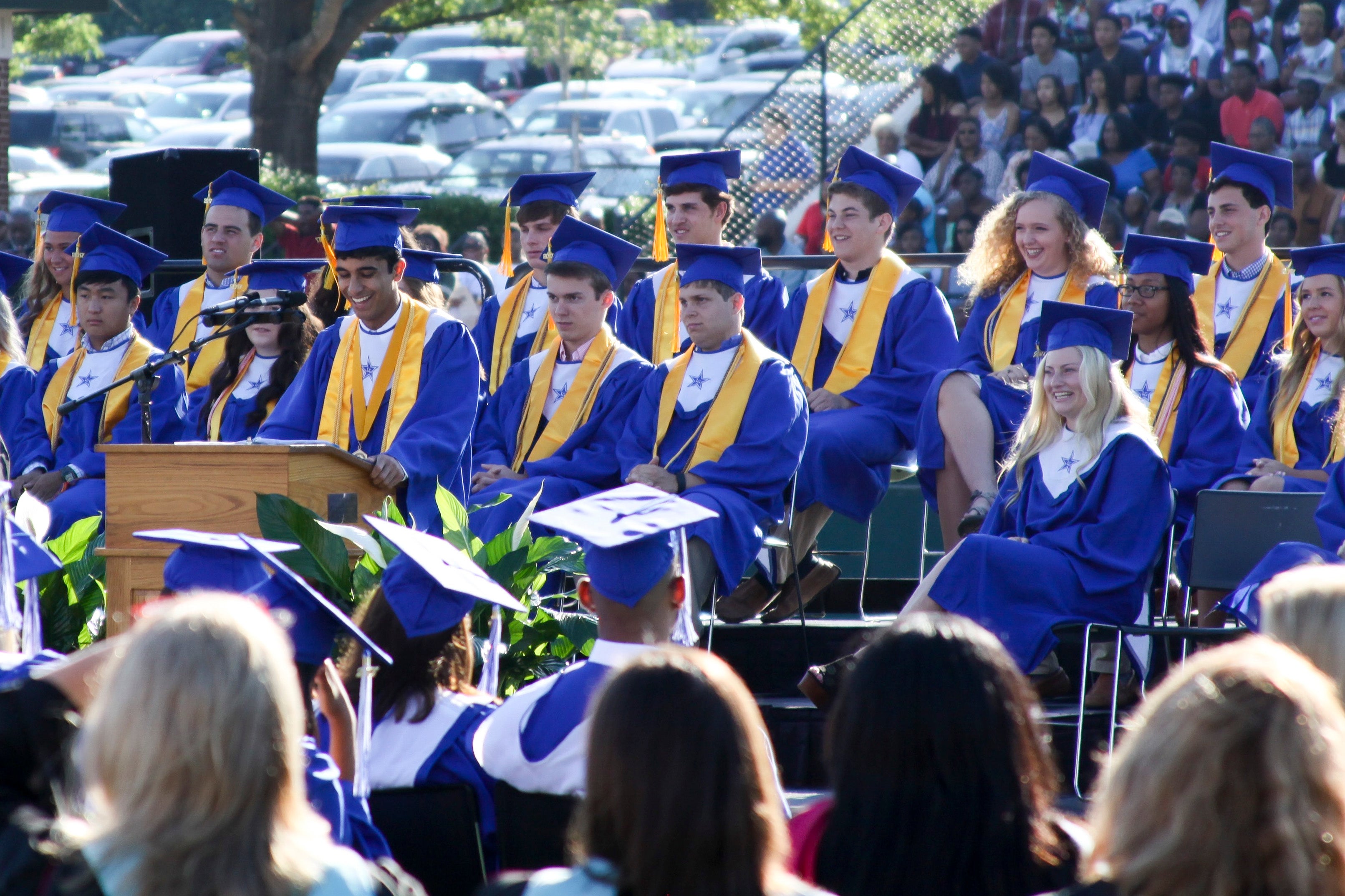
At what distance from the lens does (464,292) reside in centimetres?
1018

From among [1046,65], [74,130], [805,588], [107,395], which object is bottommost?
[805,588]

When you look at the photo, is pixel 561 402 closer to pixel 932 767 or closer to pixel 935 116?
pixel 932 767

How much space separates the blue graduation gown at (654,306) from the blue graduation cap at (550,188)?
53 cm

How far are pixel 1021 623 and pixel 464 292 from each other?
5960 millimetres

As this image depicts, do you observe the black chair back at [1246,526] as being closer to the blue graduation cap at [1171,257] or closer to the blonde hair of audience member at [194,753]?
the blue graduation cap at [1171,257]

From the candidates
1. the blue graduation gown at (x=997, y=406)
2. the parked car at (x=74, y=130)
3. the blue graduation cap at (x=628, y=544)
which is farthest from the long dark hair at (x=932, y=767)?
the parked car at (x=74, y=130)

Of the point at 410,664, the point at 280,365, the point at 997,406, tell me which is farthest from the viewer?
the point at 280,365

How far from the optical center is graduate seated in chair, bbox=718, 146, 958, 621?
6.32m

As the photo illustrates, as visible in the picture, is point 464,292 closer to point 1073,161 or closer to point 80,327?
point 80,327

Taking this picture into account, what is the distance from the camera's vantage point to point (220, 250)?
7906mm

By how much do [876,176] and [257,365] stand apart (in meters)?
2.78

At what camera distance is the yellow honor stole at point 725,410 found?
19.8 feet

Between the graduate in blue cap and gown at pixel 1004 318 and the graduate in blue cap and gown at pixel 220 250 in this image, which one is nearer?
the graduate in blue cap and gown at pixel 1004 318

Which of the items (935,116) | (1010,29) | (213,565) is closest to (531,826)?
(213,565)
